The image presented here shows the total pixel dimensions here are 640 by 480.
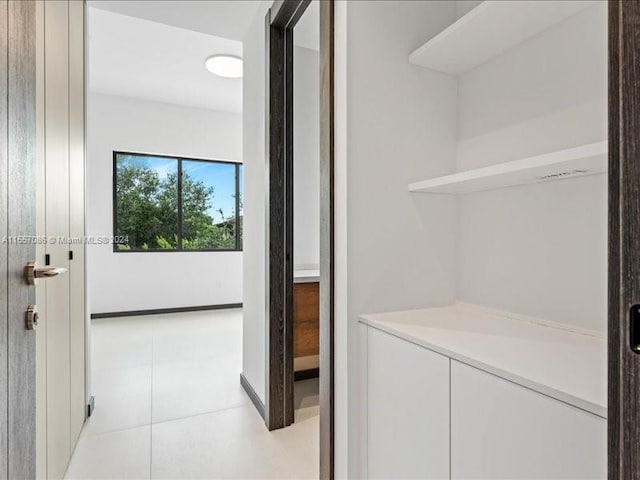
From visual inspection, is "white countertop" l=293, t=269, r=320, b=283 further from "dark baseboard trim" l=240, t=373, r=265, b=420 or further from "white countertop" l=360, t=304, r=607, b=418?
"white countertop" l=360, t=304, r=607, b=418

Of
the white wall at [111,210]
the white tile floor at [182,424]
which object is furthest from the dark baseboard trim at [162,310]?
the white tile floor at [182,424]

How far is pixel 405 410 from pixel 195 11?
2544 mm

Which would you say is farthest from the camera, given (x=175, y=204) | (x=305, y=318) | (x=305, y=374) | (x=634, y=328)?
(x=175, y=204)

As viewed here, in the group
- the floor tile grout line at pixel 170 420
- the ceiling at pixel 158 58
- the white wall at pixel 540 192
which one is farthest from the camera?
the ceiling at pixel 158 58

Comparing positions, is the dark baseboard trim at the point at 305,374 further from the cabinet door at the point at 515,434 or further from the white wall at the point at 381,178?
the cabinet door at the point at 515,434

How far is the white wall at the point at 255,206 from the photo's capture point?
2309 mm

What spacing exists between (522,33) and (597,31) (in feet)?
0.72

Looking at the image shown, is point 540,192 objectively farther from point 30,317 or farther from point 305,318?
point 305,318

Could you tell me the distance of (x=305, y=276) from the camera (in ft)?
8.18

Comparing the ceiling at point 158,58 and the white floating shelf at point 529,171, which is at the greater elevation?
the ceiling at point 158,58

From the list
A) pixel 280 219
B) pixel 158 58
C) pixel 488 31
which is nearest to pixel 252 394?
pixel 280 219

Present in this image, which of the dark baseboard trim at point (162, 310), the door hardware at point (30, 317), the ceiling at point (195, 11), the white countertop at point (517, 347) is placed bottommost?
the dark baseboard trim at point (162, 310)

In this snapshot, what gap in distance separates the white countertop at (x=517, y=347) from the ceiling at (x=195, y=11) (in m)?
2.10

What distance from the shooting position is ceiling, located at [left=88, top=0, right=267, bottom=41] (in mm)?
2283
